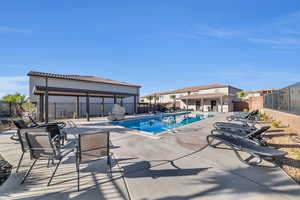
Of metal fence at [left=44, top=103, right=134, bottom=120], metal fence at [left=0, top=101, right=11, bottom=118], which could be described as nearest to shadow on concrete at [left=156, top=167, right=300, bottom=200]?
metal fence at [left=44, top=103, right=134, bottom=120]

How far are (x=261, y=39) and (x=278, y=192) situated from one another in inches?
610

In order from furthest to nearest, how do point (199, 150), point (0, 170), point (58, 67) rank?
point (58, 67), point (199, 150), point (0, 170)

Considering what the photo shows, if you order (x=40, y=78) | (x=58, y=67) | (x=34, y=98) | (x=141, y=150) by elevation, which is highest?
(x=58, y=67)

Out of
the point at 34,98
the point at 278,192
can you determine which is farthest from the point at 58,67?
the point at 278,192

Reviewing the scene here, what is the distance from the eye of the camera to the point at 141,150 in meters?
4.52

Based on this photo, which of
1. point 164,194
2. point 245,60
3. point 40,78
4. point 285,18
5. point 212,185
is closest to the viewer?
point 164,194

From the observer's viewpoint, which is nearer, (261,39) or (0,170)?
(0,170)

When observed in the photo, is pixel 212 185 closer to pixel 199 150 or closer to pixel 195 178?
pixel 195 178

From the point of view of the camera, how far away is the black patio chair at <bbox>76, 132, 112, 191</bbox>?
2.64m

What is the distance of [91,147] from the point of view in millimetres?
2756

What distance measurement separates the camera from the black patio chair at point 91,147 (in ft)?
8.67

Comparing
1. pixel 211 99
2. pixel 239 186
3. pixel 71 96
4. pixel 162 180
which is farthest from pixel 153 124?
pixel 211 99

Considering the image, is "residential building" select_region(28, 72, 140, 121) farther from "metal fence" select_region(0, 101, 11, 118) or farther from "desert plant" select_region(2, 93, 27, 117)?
"metal fence" select_region(0, 101, 11, 118)

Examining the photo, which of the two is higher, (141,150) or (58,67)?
(58,67)
